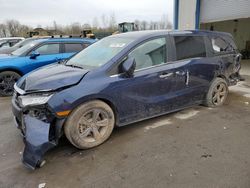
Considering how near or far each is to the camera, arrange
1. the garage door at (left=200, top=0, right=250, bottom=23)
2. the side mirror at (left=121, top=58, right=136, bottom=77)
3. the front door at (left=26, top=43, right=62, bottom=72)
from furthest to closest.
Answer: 1. the garage door at (left=200, top=0, right=250, bottom=23)
2. the front door at (left=26, top=43, right=62, bottom=72)
3. the side mirror at (left=121, top=58, right=136, bottom=77)

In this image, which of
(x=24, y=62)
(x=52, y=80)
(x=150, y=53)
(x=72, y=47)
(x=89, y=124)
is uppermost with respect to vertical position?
(x=72, y=47)

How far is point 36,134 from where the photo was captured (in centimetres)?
263

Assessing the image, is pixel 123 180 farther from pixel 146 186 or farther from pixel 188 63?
pixel 188 63

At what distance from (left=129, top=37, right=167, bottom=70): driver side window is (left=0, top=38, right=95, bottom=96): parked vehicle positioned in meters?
3.67

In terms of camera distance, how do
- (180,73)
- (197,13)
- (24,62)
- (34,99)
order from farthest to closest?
1. (197,13)
2. (24,62)
3. (180,73)
4. (34,99)

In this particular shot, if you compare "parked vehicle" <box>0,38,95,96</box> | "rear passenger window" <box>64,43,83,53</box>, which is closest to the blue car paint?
"parked vehicle" <box>0,38,95,96</box>

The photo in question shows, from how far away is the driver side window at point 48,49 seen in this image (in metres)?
6.43

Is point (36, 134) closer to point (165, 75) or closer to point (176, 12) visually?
point (165, 75)

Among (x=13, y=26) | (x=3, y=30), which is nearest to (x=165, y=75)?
(x=3, y=30)

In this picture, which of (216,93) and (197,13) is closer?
(216,93)

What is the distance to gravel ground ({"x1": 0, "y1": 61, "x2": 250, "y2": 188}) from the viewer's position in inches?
94.4

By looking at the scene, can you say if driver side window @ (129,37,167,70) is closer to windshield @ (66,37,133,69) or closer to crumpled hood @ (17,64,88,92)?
windshield @ (66,37,133,69)

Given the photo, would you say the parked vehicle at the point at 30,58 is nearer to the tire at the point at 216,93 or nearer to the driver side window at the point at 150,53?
the driver side window at the point at 150,53

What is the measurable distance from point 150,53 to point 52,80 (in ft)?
5.36
